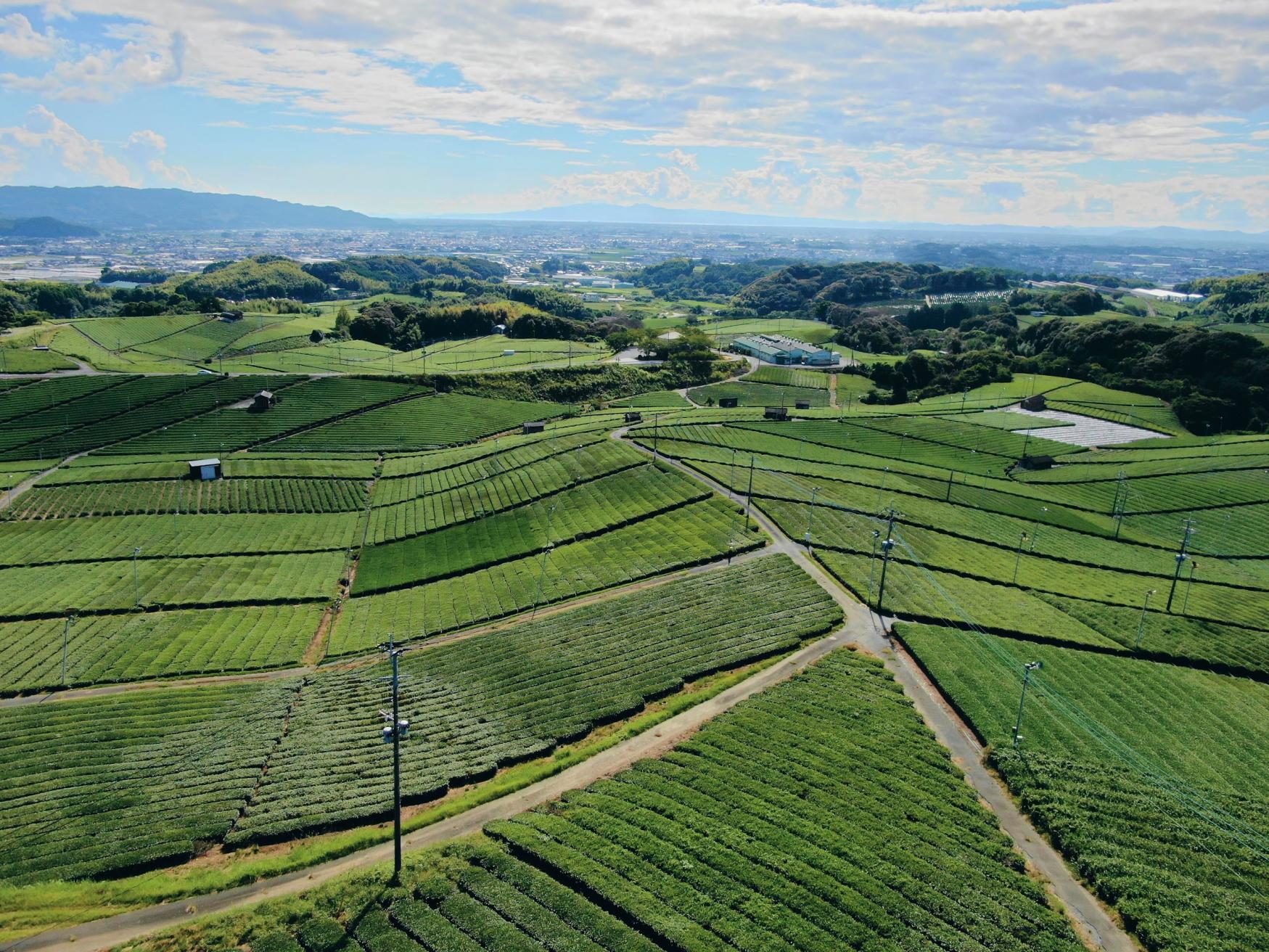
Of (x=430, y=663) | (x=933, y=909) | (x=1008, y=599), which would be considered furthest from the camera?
(x=1008, y=599)

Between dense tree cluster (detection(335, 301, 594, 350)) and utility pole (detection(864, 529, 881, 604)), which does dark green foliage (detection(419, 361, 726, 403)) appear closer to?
dense tree cluster (detection(335, 301, 594, 350))

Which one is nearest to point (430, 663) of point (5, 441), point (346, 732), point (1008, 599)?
point (346, 732)

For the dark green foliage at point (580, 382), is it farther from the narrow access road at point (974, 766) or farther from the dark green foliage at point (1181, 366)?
the narrow access road at point (974, 766)

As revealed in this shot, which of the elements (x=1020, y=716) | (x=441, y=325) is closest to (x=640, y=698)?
(x=1020, y=716)

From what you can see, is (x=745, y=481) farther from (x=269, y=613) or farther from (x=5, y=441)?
(x=5, y=441)

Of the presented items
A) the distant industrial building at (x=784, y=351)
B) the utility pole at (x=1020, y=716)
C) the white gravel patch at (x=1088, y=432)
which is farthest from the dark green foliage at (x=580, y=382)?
the utility pole at (x=1020, y=716)

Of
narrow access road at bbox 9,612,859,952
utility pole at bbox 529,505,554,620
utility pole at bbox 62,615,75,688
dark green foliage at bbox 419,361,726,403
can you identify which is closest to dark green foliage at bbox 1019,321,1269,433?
dark green foliage at bbox 419,361,726,403
